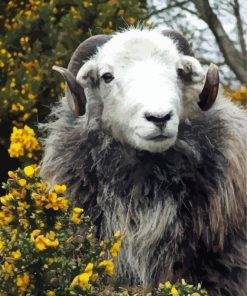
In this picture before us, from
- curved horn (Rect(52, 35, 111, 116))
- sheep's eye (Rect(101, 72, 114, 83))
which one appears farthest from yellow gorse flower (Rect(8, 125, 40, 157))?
sheep's eye (Rect(101, 72, 114, 83))

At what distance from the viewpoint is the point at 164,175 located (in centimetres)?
440

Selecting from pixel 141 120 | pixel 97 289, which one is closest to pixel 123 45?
pixel 141 120

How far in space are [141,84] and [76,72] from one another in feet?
2.50

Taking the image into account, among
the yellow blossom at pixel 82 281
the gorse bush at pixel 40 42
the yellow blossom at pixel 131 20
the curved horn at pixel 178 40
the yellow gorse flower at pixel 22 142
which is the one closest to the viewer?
the yellow blossom at pixel 82 281

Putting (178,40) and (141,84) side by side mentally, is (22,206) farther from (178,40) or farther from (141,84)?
(178,40)

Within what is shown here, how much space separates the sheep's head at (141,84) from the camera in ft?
13.3

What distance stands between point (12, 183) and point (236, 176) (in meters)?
1.51

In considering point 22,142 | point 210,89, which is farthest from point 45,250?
point 22,142

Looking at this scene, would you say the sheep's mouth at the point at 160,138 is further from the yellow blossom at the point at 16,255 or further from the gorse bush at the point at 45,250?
the yellow blossom at the point at 16,255

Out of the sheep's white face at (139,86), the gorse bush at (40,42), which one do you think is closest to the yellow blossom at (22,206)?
the sheep's white face at (139,86)

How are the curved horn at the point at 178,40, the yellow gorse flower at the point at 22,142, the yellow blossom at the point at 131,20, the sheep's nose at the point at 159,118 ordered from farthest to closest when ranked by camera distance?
the yellow blossom at the point at 131,20 < the yellow gorse flower at the point at 22,142 < the curved horn at the point at 178,40 < the sheep's nose at the point at 159,118

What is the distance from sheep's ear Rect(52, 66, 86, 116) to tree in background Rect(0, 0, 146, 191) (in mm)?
2275

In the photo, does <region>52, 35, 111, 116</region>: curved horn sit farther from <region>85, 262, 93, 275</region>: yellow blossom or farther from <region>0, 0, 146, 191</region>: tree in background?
<region>0, 0, 146, 191</region>: tree in background

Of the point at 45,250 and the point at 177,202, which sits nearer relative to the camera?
the point at 45,250
